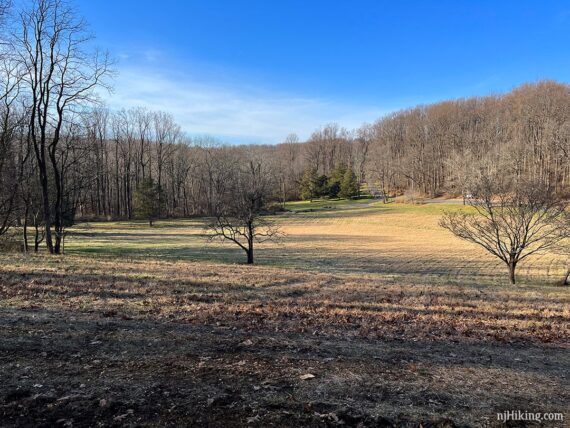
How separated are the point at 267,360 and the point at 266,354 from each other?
244mm

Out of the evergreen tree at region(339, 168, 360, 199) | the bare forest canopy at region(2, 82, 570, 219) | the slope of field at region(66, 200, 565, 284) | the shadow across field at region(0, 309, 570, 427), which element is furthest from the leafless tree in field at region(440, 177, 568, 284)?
the evergreen tree at region(339, 168, 360, 199)

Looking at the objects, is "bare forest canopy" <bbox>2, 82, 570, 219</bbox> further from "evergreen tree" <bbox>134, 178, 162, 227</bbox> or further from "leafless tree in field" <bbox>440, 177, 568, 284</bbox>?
"leafless tree in field" <bbox>440, 177, 568, 284</bbox>

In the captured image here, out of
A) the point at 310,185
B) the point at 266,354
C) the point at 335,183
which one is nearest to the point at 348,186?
the point at 335,183

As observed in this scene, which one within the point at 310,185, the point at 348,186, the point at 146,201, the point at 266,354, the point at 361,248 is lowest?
the point at 361,248

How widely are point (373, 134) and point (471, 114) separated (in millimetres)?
30742

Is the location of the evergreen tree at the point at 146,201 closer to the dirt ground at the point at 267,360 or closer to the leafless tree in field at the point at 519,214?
the leafless tree in field at the point at 519,214

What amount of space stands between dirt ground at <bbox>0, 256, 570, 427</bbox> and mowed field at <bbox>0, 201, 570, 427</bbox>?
21 millimetres

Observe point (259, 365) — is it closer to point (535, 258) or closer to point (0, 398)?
point (0, 398)

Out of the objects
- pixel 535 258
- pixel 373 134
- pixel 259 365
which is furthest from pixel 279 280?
pixel 373 134

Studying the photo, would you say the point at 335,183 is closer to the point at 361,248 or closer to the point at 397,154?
the point at 397,154

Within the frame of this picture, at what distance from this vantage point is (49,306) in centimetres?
765

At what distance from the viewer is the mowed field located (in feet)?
11.8

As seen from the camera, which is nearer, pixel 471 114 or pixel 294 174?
pixel 471 114

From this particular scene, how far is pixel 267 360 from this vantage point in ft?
16.2
